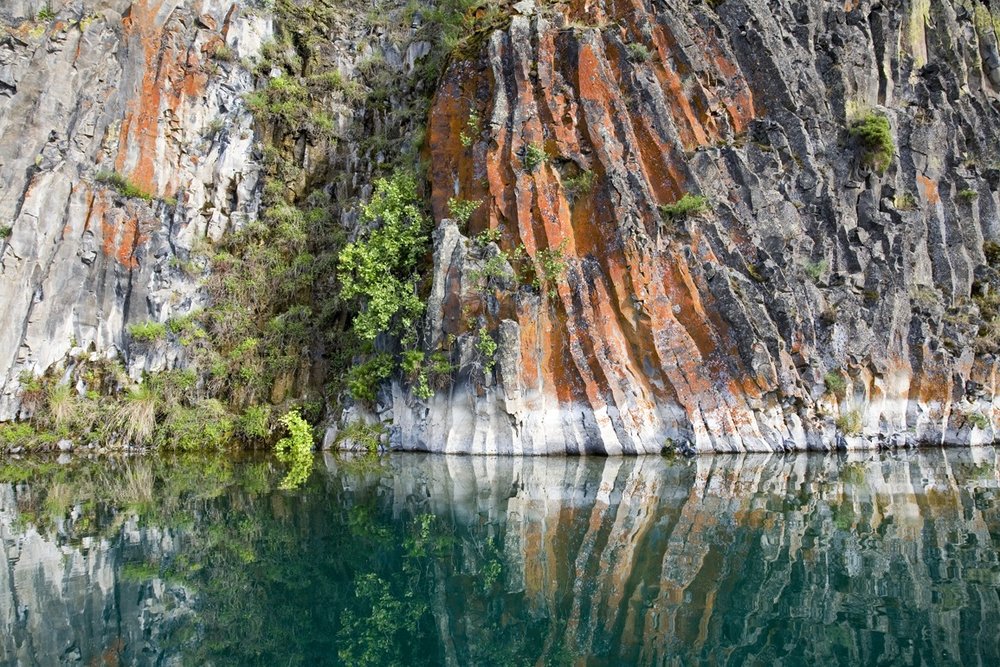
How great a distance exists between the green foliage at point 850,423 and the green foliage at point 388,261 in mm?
13804

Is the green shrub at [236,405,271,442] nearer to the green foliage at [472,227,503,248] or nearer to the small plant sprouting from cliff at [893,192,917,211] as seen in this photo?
the green foliage at [472,227,503,248]

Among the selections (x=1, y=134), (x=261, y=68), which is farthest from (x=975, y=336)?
(x=1, y=134)

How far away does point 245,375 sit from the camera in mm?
24547

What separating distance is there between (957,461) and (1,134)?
3374 cm

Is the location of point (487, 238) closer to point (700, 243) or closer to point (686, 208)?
point (686, 208)

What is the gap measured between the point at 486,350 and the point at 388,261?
5303mm

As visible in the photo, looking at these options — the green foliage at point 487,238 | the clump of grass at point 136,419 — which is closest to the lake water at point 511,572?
the clump of grass at point 136,419

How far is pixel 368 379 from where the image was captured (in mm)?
22938

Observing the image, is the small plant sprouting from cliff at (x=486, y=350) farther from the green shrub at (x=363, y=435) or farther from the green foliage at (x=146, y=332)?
the green foliage at (x=146, y=332)

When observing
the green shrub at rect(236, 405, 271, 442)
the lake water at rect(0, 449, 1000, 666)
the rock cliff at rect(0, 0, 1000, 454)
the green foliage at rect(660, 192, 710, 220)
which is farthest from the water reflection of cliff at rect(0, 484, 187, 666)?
the green foliage at rect(660, 192, 710, 220)

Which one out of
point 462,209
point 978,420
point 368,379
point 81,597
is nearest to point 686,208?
point 462,209

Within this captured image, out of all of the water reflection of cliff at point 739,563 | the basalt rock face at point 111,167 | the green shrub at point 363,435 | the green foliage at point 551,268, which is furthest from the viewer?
the basalt rock face at point 111,167

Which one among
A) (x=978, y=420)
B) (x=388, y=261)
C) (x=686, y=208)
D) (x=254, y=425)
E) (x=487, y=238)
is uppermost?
(x=686, y=208)

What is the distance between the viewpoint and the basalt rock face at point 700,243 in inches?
820
